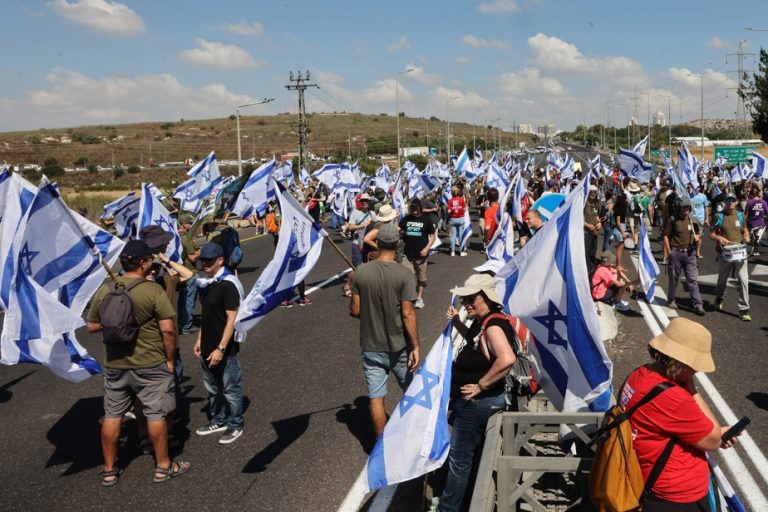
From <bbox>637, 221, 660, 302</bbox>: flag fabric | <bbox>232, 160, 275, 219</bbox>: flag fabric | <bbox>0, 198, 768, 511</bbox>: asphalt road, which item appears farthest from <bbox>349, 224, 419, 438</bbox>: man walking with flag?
<bbox>637, 221, 660, 302</bbox>: flag fabric

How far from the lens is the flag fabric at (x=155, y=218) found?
8.88 meters

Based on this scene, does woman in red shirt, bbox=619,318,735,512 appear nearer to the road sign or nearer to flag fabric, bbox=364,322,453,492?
flag fabric, bbox=364,322,453,492

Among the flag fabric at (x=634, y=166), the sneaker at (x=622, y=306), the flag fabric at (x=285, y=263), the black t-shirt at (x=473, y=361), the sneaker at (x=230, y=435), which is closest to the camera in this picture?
the black t-shirt at (x=473, y=361)

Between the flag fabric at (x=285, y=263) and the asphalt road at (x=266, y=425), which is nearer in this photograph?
the asphalt road at (x=266, y=425)

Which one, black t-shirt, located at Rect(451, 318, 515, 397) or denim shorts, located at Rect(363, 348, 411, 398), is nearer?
black t-shirt, located at Rect(451, 318, 515, 397)

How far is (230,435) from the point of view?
5.70m

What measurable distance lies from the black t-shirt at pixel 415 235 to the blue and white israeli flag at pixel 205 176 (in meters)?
6.20

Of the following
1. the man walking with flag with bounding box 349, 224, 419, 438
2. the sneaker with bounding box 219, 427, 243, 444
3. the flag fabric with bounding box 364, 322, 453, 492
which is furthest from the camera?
the sneaker with bounding box 219, 427, 243, 444

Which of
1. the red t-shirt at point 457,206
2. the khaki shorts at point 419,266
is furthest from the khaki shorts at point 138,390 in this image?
the red t-shirt at point 457,206

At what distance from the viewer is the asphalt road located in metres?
4.80

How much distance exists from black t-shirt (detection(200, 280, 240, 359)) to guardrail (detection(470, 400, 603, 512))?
7.89 ft

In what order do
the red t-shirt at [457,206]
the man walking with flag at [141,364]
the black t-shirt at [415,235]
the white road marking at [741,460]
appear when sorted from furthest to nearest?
the red t-shirt at [457,206], the black t-shirt at [415,235], the man walking with flag at [141,364], the white road marking at [741,460]

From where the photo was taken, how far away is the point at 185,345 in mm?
8727

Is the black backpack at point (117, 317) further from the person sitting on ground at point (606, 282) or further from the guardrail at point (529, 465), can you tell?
the person sitting on ground at point (606, 282)
